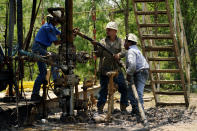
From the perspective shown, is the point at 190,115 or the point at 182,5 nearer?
the point at 190,115

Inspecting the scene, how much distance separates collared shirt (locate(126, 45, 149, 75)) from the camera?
26.9ft

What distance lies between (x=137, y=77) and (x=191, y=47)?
31.7 feet

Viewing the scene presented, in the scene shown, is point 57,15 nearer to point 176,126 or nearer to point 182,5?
point 176,126

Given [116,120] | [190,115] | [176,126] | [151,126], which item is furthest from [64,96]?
[190,115]

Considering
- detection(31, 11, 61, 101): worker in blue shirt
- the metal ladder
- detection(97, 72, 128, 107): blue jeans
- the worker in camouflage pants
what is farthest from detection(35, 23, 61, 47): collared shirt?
the metal ladder

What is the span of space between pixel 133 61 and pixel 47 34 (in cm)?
211

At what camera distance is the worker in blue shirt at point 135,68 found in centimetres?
825

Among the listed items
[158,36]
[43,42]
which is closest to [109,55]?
[158,36]

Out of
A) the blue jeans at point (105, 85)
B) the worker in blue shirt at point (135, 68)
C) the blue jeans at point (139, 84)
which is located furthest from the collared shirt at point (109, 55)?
the blue jeans at point (139, 84)

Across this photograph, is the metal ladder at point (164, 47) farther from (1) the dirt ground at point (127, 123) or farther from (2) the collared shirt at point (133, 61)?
(2) the collared shirt at point (133, 61)

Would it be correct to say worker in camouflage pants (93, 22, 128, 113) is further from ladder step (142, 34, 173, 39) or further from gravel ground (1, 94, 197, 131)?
ladder step (142, 34, 173, 39)

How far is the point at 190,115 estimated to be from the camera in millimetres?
9172

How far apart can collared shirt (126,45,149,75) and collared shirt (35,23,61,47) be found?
5.80ft

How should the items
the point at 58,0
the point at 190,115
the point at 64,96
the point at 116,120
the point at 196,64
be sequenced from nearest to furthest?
the point at 64,96 → the point at 116,120 → the point at 190,115 → the point at 196,64 → the point at 58,0
